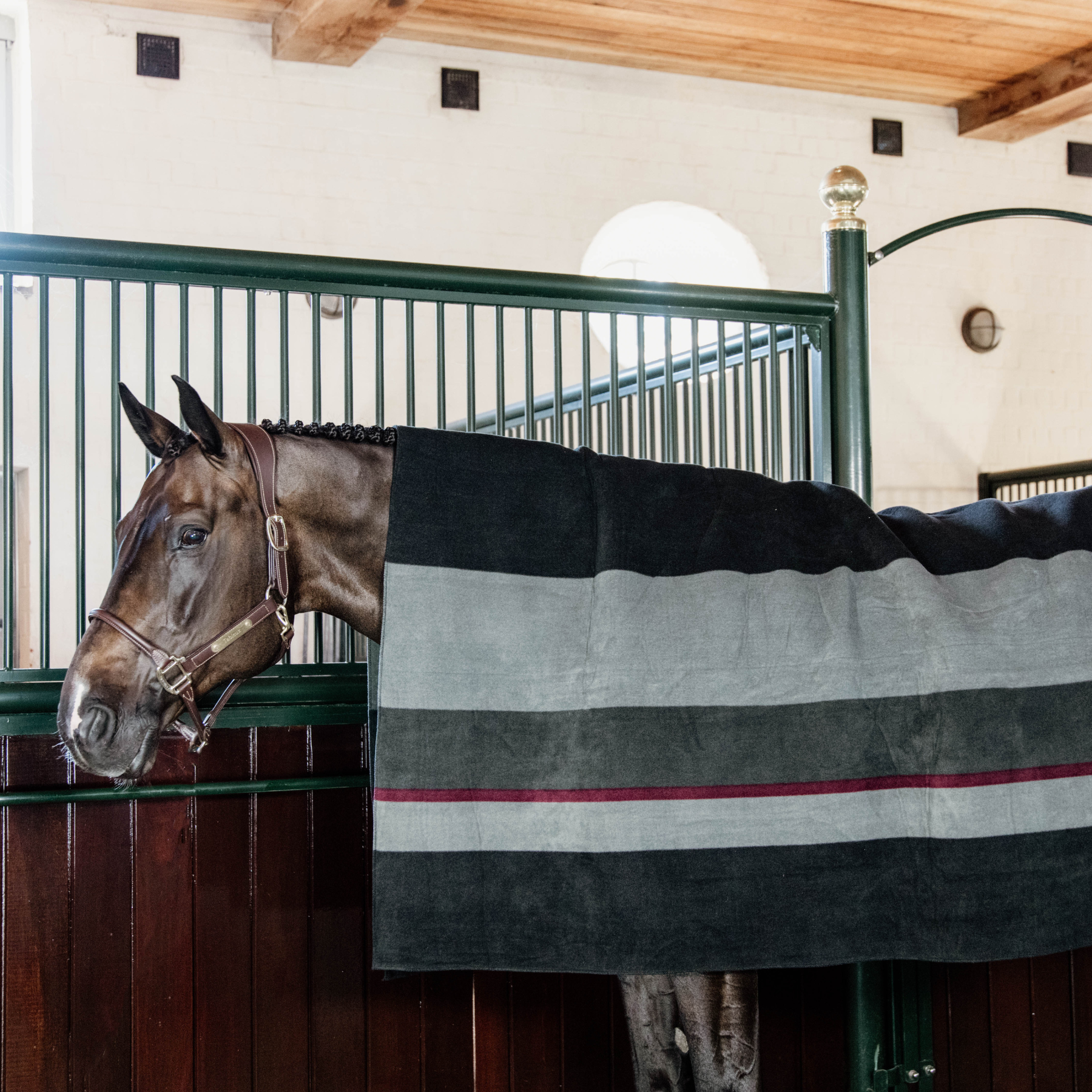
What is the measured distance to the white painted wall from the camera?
4.30m

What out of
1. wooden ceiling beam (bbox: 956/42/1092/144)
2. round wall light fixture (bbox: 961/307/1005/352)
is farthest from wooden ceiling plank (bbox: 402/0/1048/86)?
round wall light fixture (bbox: 961/307/1005/352)

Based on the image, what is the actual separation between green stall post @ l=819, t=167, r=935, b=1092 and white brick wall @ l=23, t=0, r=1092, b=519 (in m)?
3.03

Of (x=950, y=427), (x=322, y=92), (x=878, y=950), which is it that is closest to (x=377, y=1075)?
(x=878, y=950)

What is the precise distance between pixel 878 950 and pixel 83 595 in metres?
1.12

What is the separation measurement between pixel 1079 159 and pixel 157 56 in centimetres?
464

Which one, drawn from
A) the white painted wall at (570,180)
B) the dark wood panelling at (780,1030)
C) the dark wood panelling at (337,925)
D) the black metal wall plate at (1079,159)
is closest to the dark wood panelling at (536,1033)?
the dark wood panelling at (337,925)

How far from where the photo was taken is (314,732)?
1.56 metres

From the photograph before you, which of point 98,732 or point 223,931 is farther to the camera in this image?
point 223,931

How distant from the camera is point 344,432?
127cm

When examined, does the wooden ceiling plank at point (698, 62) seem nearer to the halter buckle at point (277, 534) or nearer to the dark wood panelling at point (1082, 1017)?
the halter buckle at point (277, 534)

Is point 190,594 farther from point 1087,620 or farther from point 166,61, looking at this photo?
point 166,61

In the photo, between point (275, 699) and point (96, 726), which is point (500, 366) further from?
point (96, 726)

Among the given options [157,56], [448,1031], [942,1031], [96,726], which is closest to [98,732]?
[96,726]

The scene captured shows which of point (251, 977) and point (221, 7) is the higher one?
point (221, 7)
